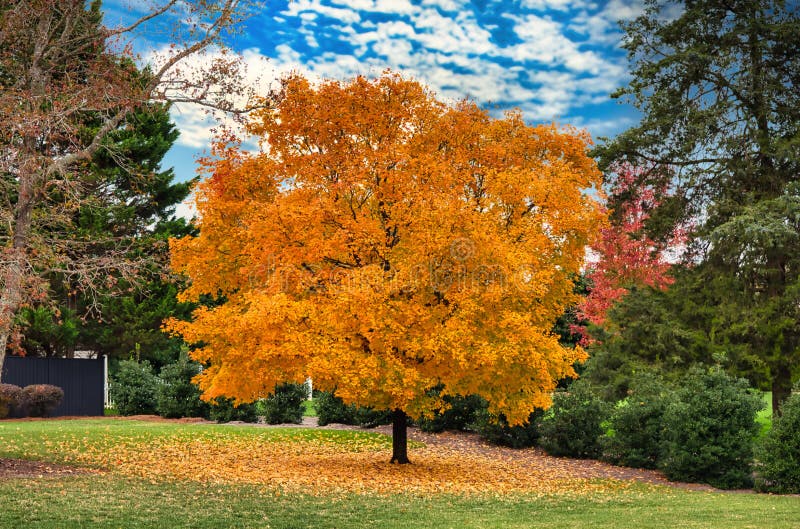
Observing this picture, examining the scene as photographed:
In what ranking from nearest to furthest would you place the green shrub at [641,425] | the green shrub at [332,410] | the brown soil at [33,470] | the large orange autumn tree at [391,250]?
the brown soil at [33,470] < the large orange autumn tree at [391,250] < the green shrub at [641,425] < the green shrub at [332,410]

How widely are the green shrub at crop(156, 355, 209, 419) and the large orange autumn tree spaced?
12.5 m

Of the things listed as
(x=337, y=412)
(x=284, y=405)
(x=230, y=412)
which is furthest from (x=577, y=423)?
(x=230, y=412)

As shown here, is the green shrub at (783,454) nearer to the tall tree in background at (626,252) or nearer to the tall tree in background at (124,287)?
the tall tree in background at (626,252)

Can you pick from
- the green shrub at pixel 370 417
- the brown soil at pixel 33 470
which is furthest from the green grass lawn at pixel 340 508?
the green shrub at pixel 370 417

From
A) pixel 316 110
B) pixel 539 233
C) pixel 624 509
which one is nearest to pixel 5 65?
pixel 316 110

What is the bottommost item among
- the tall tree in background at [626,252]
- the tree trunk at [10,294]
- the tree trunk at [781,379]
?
the tree trunk at [781,379]

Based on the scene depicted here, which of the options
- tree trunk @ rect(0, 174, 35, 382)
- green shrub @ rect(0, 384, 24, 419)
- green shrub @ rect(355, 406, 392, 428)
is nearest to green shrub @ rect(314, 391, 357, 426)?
green shrub @ rect(355, 406, 392, 428)

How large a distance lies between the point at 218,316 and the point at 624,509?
8429mm

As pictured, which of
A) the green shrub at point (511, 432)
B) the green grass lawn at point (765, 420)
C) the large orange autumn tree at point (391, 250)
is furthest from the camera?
the green shrub at point (511, 432)

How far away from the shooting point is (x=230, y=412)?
27.8 metres

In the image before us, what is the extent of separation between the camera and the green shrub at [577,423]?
20391 mm

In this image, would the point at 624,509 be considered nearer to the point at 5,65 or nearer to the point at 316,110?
the point at 316,110

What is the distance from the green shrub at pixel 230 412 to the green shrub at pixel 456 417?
7.17 m

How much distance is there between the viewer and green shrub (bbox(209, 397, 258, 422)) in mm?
27875
